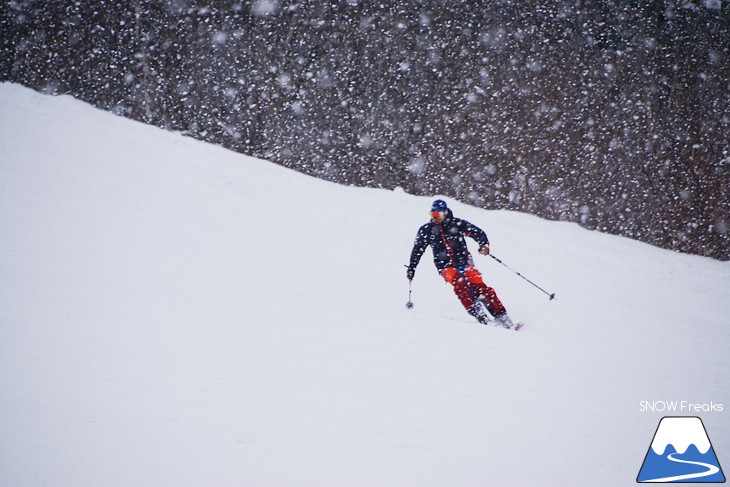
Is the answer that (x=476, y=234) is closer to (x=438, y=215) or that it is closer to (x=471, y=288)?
(x=438, y=215)

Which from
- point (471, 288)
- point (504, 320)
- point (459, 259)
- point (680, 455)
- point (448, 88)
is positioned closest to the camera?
point (680, 455)

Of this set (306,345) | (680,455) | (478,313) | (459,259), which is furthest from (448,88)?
(680,455)

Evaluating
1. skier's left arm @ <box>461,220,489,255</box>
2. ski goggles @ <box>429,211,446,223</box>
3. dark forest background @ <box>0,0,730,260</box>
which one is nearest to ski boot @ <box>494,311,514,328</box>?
skier's left arm @ <box>461,220,489,255</box>

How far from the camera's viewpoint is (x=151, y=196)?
1055cm

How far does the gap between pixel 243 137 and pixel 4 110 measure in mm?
5958

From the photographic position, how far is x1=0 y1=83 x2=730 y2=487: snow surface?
11.9 ft

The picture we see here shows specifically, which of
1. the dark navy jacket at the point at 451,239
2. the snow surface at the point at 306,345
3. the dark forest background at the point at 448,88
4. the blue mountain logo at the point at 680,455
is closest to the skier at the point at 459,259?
the dark navy jacket at the point at 451,239

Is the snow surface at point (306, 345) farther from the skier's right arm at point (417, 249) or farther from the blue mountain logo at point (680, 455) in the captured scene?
the skier's right arm at point (417, 249)

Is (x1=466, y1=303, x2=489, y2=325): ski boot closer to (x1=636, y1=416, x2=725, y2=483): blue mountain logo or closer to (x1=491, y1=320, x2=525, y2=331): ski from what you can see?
(x1=491, y1=320, x2=525, y2=331): ski

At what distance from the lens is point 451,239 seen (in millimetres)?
6621

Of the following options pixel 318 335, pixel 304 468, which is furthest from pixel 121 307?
pixel 304 468

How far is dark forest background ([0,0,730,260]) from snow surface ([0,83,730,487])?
135 centimetres

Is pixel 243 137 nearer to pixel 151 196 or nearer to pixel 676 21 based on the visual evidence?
pixel 151 196

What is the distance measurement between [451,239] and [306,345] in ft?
8.16
